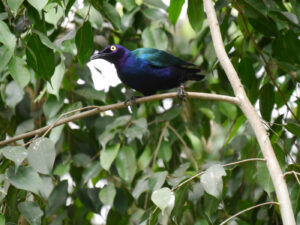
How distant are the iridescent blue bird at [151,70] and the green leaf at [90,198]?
1148mm

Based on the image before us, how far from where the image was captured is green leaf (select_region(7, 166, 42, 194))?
104 inches

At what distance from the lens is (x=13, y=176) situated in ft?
8.82

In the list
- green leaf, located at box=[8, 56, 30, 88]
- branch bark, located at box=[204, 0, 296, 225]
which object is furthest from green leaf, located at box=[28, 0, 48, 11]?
branch bark, located at box=[204, 0, 296, 225]

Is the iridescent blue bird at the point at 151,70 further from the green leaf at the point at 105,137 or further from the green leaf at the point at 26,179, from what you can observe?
the green leaf at the point at 26,179

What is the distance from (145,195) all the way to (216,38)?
1644 mm

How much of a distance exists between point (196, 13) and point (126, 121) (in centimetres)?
107

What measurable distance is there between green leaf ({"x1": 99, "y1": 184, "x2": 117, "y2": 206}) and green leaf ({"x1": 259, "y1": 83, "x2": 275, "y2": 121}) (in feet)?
3.57

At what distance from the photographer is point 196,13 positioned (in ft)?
10.4

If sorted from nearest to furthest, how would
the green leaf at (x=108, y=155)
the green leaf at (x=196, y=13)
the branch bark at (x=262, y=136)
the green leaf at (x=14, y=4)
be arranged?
the branch bark at (x=262, y=136) < the green leaf at (x=14, y=4) < the green leaf at (x=196, y=13) < the green leaf at (x=108, y=155)

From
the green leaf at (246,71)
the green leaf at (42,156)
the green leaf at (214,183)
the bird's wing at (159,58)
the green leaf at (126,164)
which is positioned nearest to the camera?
the green leaf at (214,183)

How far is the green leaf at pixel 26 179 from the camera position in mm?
2641

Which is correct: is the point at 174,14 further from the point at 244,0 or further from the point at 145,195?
the point at 145,195

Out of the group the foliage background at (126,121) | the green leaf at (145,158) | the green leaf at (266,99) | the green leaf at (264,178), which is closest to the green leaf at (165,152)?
the foliage background at (126,121)

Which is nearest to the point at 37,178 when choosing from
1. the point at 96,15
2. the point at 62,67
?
the point at 62,67
